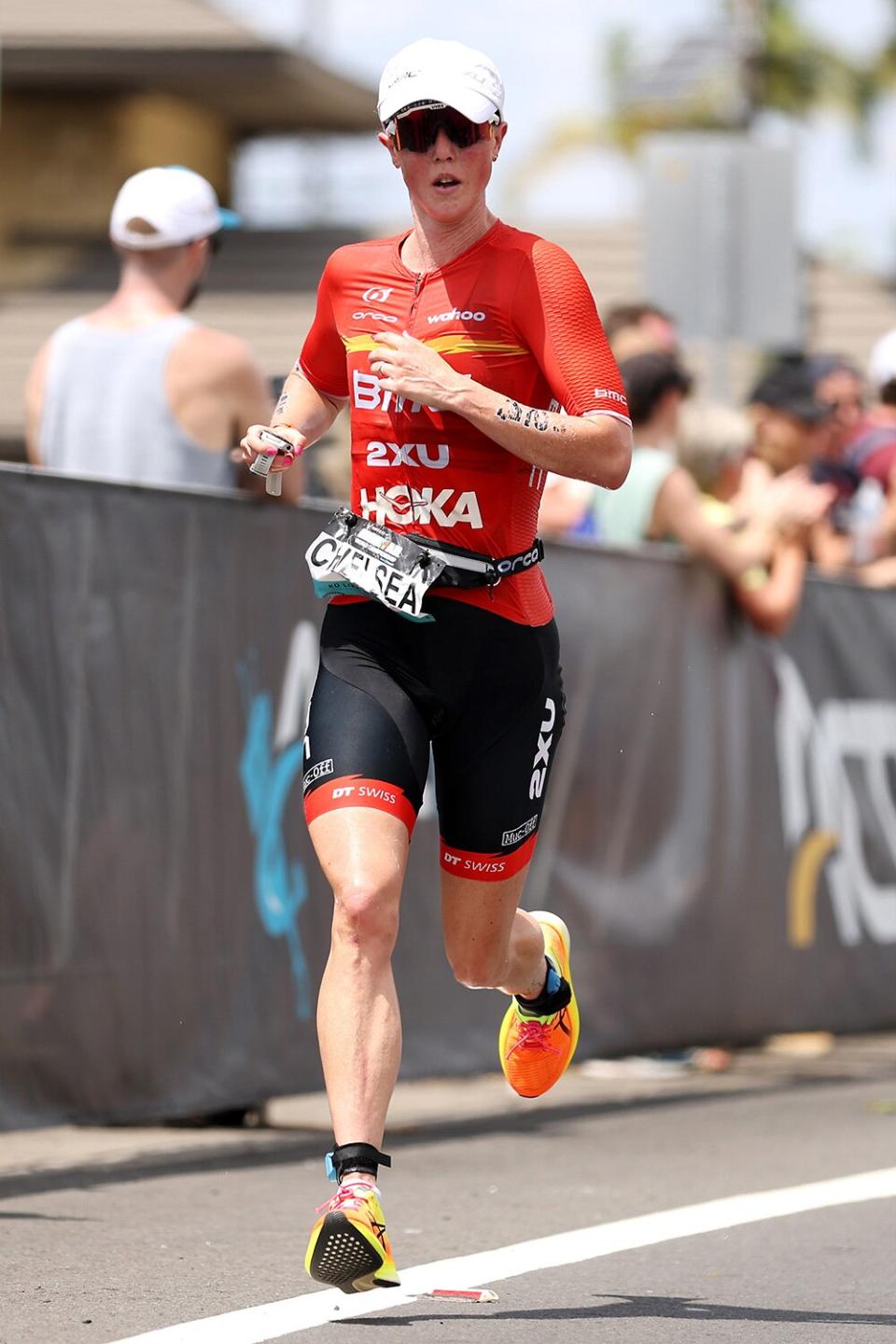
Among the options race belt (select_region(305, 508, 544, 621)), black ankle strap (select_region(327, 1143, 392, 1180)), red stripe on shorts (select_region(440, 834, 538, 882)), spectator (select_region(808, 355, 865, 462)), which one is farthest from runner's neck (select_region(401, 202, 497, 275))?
spectator (select_region(808, 355, 865, 462))

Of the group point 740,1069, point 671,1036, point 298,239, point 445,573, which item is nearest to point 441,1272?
point 445,573

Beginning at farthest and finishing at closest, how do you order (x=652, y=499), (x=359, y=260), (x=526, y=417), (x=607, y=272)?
1. (x=607, y=272)
2. (x=652, y=499)
3. (x=359, y=260)
4. (x=526, y=417)

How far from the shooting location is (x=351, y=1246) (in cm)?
446

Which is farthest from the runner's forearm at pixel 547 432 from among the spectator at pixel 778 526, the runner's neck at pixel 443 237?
the spectator at pixel 778 526

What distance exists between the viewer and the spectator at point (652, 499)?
9141 millimetres

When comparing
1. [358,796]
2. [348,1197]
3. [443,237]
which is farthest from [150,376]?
[348,1197]

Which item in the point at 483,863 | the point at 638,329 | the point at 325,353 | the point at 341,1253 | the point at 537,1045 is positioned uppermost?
the point at 638,329

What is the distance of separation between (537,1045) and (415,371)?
181 centimetres

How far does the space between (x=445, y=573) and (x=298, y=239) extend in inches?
1107

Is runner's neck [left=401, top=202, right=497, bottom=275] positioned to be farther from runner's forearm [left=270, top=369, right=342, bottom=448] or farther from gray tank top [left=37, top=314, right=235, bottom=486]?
gray tank top [left=37, top=314, right=235, bottom=486]

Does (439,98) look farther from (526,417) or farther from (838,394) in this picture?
(838,394)

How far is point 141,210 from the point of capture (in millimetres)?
7488

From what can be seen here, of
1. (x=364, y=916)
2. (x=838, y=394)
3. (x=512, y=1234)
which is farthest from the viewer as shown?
(x=838, y=394)

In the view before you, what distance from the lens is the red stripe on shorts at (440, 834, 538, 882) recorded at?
5.27m
